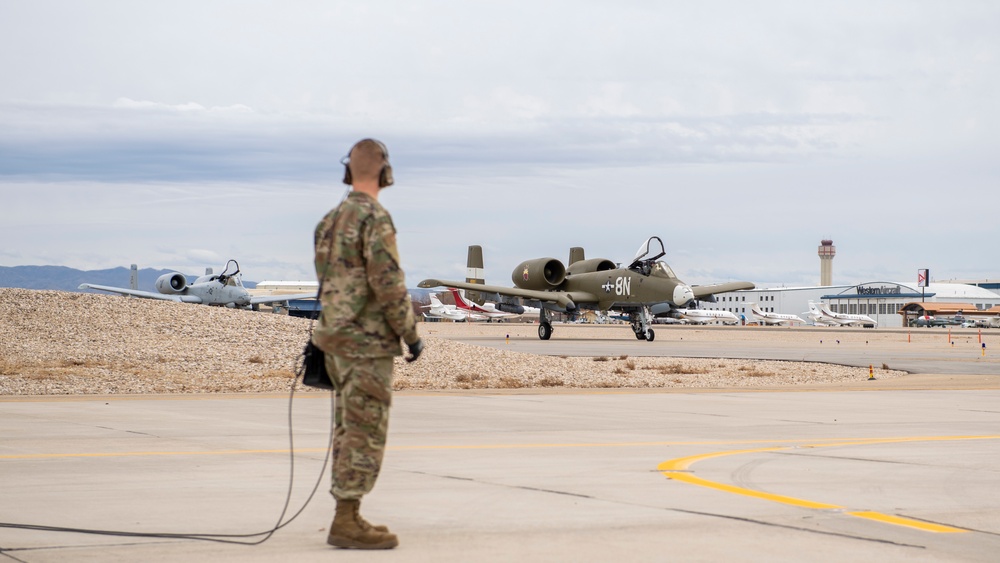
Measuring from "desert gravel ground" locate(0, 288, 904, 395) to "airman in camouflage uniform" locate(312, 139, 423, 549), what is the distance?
14.2m

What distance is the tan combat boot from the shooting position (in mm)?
5816

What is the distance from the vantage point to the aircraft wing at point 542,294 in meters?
52.9

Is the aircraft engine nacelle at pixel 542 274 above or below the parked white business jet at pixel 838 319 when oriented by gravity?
above

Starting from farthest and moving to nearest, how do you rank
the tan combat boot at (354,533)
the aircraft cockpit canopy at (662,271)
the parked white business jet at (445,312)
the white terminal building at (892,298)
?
the white terminal building at (892,298), the parked white business jet at (445,312), the aircraft cockpit canopy at (662,271), the tan combat boot at (354,533)

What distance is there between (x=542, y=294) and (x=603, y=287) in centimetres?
328

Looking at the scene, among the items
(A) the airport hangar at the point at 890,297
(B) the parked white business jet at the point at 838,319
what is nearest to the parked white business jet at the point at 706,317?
(B) the parked white business jet at the point at 838,319

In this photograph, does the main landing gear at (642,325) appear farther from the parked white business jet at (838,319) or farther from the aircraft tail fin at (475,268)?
the parked white business jet at (838,319)

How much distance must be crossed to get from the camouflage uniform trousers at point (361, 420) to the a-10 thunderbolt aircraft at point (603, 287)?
143 feet

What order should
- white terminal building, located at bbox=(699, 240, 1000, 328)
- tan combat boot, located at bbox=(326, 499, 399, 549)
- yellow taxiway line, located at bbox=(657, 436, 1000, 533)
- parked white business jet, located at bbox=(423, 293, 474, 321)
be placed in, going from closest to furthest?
tan combat boot, located at bbox=(326, 499, 399, 549)
yellow taxiway line, located at bbox=(657, 436, 1000, 533)
parked white business jet, located at bbox=(423, 293, 474, 321)
white terminal building, located at bbox=(699, 240, 1000, 328)

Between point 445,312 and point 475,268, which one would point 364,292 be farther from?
point 445,312

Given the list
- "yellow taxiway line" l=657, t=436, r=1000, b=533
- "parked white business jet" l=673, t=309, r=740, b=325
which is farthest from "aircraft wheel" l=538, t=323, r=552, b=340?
"parked white business jet" l=673, t=309, r=740, b=325

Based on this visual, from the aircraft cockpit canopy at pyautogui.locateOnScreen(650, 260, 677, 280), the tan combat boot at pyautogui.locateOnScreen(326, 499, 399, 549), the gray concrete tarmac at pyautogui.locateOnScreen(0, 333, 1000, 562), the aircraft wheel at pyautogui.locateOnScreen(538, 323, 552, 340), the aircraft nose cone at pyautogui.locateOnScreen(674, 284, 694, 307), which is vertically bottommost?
the gray concrete tarmac at pyautogui.locateOnScreen(0, 333, 1000, 562)

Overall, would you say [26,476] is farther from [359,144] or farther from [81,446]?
[359,144]

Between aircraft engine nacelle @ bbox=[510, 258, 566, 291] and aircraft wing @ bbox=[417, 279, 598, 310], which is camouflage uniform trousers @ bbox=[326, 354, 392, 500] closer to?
aircraft wing @ bbox=[417, 279, 598, 310]
